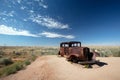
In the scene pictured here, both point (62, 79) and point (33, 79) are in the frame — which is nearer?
point (62, 79)

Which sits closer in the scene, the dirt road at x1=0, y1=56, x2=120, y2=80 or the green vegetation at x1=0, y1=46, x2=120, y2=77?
the dirt road at x1=0, y1=56, x2=120, y2=80

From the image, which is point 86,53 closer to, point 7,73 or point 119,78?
point 119,78

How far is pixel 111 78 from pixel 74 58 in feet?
23.1

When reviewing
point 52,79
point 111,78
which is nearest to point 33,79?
point 52,79

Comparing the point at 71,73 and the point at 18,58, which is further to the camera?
the point at 18,58

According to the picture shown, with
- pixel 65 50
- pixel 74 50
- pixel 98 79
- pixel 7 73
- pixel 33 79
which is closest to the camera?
pixel 98 79

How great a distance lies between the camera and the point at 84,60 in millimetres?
15227

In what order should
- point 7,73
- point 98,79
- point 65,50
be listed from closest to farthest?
1. point 98,79
2. point 7,73
3. point 65,50

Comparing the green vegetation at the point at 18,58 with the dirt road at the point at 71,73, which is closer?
the dirt road at the point at 71,73

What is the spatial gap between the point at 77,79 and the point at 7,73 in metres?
6.76

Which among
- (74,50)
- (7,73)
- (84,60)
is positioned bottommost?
(7,73)

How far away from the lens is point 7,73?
1234 centimetres

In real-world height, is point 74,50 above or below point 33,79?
above

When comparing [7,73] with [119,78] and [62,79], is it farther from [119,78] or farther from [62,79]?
[119,78]
